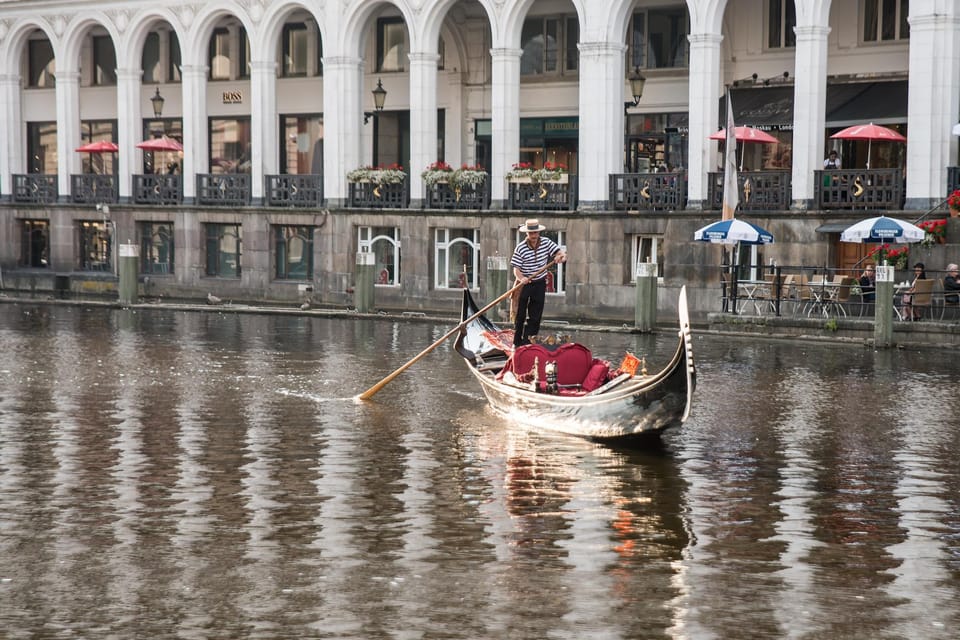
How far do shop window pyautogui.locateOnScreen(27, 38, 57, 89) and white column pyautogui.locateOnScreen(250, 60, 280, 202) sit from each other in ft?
34.6

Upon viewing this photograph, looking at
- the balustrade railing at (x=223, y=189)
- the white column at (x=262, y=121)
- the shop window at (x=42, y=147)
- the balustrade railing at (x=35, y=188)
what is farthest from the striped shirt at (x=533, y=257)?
the shop window at (x=42, y=147)

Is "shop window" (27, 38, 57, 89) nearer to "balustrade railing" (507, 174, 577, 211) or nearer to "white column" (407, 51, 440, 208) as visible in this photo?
"white column" (407, 51, 440, 208)

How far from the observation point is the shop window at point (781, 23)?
119 ft

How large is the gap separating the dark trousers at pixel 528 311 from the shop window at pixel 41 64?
3147cm

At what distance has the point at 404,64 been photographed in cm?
4203

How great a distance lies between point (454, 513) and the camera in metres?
13.0

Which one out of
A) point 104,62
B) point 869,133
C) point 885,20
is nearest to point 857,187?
point 869,133

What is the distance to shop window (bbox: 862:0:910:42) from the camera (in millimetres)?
34344

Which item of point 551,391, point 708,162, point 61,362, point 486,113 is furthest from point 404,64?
point 551,391

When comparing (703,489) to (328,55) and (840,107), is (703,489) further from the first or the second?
(328,55)

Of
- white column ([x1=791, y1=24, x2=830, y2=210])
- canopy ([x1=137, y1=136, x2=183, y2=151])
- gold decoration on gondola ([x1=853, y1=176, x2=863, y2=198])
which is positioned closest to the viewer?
gold decoration on gondola ([x1=853, y1=176, x2=863, y2=198])

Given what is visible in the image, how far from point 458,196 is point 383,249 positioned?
2.90 metres

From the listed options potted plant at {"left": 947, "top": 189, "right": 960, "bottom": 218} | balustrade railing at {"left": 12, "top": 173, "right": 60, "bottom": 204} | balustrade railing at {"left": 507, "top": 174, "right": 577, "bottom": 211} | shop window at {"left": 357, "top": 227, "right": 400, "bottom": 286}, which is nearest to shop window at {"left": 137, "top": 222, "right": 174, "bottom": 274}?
balustrade railing at {"left": 12, "top": 173, "right": 60, "bottom": 204}

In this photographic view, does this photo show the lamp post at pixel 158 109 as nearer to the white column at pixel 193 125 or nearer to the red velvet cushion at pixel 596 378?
the white column at pixel 193 125
